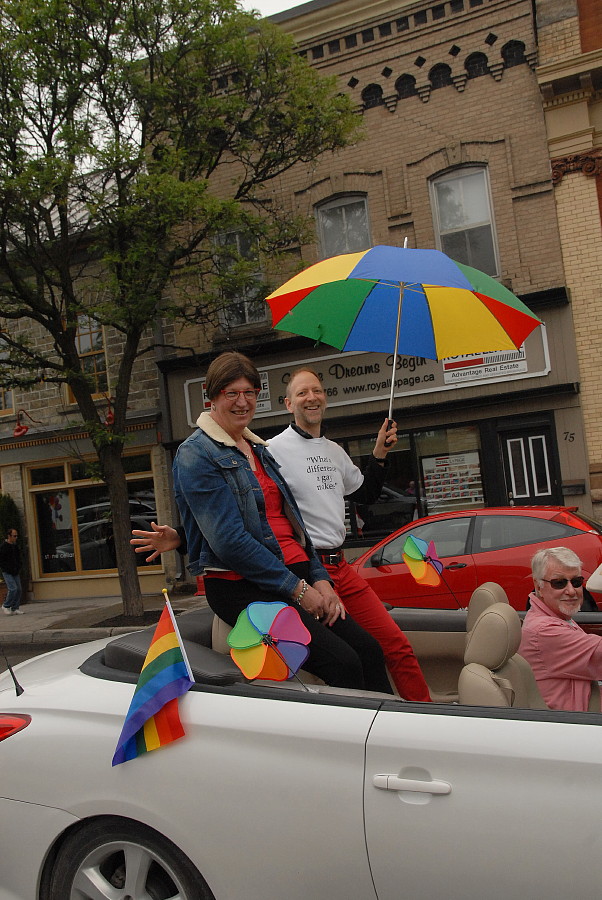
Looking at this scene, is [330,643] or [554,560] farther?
[554,560]

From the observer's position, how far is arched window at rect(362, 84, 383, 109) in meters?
14.0

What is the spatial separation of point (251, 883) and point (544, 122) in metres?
13.4

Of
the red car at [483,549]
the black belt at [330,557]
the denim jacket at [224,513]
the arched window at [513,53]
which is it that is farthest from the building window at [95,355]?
the denim jacket at [224,513]

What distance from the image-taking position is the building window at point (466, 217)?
1334 cm

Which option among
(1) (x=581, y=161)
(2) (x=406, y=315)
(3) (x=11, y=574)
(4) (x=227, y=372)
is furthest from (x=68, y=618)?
(1) (x=581, y=161)

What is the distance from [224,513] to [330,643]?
61 centimetres

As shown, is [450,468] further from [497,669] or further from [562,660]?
[497,669]

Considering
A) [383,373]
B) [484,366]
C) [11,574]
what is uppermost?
[383,373]

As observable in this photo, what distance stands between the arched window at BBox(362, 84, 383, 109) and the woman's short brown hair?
12599 mm

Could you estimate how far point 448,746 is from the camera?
78.4 inches

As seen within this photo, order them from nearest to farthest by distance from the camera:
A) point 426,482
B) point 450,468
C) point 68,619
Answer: point 68,619, point 450,468, point 426,482

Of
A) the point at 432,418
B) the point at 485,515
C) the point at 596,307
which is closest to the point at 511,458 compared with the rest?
the point at 432,418

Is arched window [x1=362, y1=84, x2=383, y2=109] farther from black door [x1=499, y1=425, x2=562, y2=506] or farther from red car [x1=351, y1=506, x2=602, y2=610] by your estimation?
red car [x1=351, y1=506, x2=602, y2=610]

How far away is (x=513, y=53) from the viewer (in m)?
13.1
